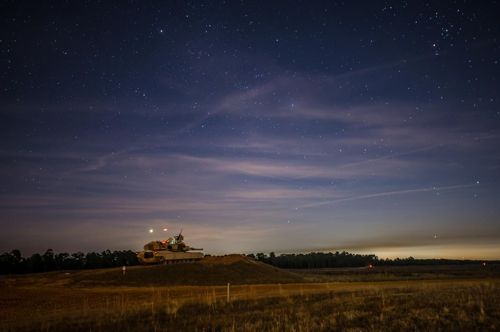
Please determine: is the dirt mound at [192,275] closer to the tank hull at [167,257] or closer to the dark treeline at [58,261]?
the tank hull at [167,257]

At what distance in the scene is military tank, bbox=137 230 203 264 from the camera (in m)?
67.9

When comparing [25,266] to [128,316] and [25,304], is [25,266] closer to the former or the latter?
[25,304]

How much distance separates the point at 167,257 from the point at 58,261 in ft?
242

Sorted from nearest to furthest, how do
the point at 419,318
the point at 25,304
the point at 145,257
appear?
the point at 419,318, the point at 25,304, the point at 145,257

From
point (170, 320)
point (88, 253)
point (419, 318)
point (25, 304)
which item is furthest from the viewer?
point (88, 253)

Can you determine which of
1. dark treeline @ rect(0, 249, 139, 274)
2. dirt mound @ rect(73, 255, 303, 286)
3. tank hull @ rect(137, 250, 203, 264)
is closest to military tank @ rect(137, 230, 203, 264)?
tank hull @ rect(137, 250, 203, 264)

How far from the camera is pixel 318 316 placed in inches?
722

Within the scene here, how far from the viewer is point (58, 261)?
126m

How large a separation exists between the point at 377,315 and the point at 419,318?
193 cm

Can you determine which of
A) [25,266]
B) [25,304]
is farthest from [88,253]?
[25,304]

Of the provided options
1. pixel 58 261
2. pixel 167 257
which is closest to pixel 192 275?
pixel 167 257

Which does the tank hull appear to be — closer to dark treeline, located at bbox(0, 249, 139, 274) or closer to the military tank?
the military tank

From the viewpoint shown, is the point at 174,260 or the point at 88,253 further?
the point at 88,253

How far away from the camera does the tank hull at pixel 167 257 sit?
67.7m
